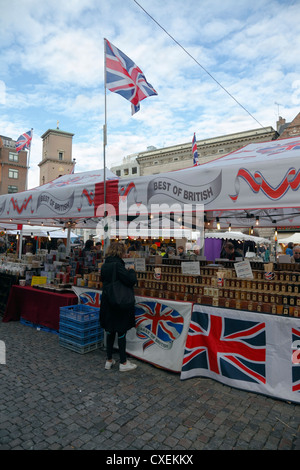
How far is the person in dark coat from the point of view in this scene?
4.08m

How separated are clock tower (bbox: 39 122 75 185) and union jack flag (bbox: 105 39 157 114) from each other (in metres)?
57.6

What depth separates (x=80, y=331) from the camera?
4.72 meters

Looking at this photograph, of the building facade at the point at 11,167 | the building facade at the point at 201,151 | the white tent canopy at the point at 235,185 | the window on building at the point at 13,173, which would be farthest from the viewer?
the window on building at the point at 13,173

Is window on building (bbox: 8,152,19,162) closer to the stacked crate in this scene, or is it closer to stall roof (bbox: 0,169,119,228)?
stall roof (bbox: 0,169,119,228)

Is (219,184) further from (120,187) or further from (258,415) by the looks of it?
(258,415)

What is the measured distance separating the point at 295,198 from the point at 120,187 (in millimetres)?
2717

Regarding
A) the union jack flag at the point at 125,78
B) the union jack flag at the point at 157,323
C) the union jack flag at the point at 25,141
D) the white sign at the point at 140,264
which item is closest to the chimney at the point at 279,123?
the union jack flag at the point at 25,141

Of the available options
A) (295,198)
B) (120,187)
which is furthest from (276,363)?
(120,187)

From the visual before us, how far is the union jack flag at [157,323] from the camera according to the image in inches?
166

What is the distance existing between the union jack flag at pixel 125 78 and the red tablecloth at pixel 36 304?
398 cm

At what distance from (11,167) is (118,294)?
57.4 metres

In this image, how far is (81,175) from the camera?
7145 mm

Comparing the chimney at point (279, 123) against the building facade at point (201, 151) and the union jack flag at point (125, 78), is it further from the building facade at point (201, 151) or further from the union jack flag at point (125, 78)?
the union jack flag at point (125, 78)

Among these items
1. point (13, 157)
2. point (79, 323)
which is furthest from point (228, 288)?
point (13, 157)
